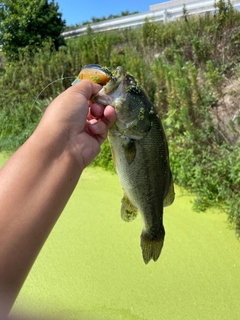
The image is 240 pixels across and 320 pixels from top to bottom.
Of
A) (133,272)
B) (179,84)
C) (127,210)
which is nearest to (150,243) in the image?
(127,210)

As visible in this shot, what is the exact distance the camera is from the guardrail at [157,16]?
7309 millimetres

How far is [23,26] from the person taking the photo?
8.20 m

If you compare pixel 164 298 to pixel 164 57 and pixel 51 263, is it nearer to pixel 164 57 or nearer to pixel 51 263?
pixel 51 263

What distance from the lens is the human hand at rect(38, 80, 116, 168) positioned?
4.56 feet

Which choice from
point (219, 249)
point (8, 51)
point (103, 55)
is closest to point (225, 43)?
point (103, 55)

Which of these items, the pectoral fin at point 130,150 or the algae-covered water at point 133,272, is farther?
the algae-covered water at point 133,272

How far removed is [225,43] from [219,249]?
334 cm

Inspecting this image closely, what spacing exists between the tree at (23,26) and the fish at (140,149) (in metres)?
6.93

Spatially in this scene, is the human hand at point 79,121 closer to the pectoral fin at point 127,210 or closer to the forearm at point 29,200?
the forearm at point 29,200

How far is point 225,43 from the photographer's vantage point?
5.41 metres

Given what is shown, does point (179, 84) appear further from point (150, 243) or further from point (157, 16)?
point (157, 16)

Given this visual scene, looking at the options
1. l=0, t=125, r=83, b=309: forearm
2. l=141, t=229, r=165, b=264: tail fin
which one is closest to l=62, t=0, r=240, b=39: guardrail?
l=141, t=229, r=165, b=264: tail fin

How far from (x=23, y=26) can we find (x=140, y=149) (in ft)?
24.7

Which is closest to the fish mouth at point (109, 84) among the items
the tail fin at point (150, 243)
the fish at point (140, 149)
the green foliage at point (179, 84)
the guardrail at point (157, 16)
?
the fish at point (140, 149)
